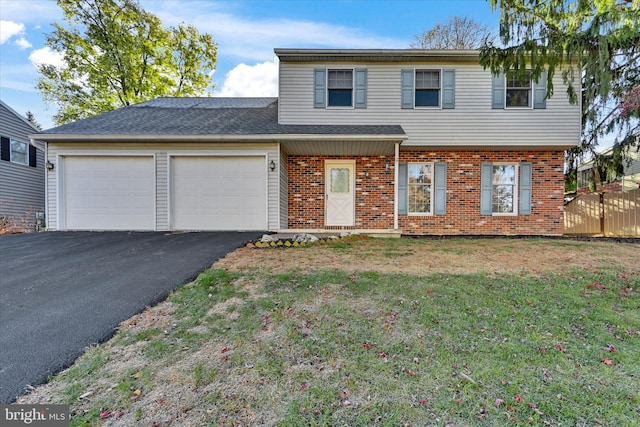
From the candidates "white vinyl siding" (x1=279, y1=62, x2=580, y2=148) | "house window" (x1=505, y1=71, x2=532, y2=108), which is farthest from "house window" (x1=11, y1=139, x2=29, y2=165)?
"house window" (x1=505, y1=71, x2=532, y2=108)

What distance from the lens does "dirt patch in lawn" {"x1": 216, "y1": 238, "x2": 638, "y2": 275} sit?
14.6 ft

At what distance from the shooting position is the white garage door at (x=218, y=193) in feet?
26.2

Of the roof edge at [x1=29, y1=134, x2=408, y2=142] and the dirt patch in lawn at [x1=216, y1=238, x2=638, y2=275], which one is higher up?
the roof edge at [x1=29, y1=134, x2=408, y2=142]

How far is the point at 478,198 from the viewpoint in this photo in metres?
8.79

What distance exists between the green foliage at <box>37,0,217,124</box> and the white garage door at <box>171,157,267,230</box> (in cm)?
1196

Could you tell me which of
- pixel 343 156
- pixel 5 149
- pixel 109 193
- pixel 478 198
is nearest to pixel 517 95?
pixel 478 198

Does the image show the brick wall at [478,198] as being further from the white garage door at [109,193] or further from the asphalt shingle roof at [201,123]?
the white garage door at [109,193]

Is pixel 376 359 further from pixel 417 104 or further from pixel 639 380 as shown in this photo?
pixel 417 104

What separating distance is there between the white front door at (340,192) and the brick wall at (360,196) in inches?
5.4

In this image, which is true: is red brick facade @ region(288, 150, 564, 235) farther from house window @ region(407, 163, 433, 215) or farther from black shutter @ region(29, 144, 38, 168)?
black shutter @ region(29, 144, 38, 168)

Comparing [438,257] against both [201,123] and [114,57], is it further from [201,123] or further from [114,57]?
[114,57]

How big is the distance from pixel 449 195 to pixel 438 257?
427 cm

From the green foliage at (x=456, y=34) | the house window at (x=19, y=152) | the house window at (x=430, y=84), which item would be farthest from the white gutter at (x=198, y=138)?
the green foliage at (x=456, y=34)

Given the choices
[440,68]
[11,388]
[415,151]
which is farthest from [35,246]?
[440,68]
